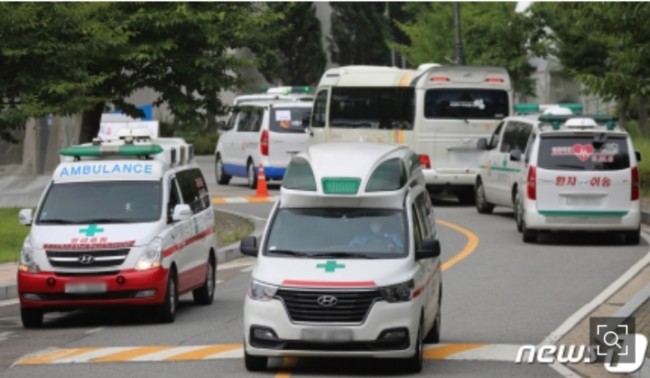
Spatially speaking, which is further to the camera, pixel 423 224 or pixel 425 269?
pixel 423 224

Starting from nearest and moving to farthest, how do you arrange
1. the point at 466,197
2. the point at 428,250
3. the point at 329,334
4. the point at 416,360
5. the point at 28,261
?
the point at 329,334 < the point at 416,360 < the point at 428,250 < the point at 28,261 < the point at 466,197

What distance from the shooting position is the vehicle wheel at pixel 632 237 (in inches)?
1044

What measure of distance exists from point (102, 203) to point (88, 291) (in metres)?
1.35

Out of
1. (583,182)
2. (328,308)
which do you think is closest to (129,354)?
(328,308)

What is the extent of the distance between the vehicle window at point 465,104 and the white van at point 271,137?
15.6 ft

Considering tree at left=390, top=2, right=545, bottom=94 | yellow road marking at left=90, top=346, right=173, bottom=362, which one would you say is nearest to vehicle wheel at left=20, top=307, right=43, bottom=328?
yellow road marking at left=90, top=346, right=173, bottom=362

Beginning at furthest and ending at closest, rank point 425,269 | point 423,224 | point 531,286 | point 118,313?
1. point 531,286
2. point 118,313
3. point 423,224
4. point 425,269

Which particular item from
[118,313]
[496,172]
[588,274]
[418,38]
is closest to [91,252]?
[118,313]

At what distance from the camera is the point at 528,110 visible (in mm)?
39312

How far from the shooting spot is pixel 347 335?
13.3 meters

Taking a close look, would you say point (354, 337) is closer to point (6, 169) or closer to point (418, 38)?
point (6, 169)

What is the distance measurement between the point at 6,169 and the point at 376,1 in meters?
55.5

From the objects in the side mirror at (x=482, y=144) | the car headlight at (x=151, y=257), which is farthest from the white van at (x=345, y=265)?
the side mirror at (x=482, y=144)

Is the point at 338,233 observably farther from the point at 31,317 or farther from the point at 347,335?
the point at 31,317
